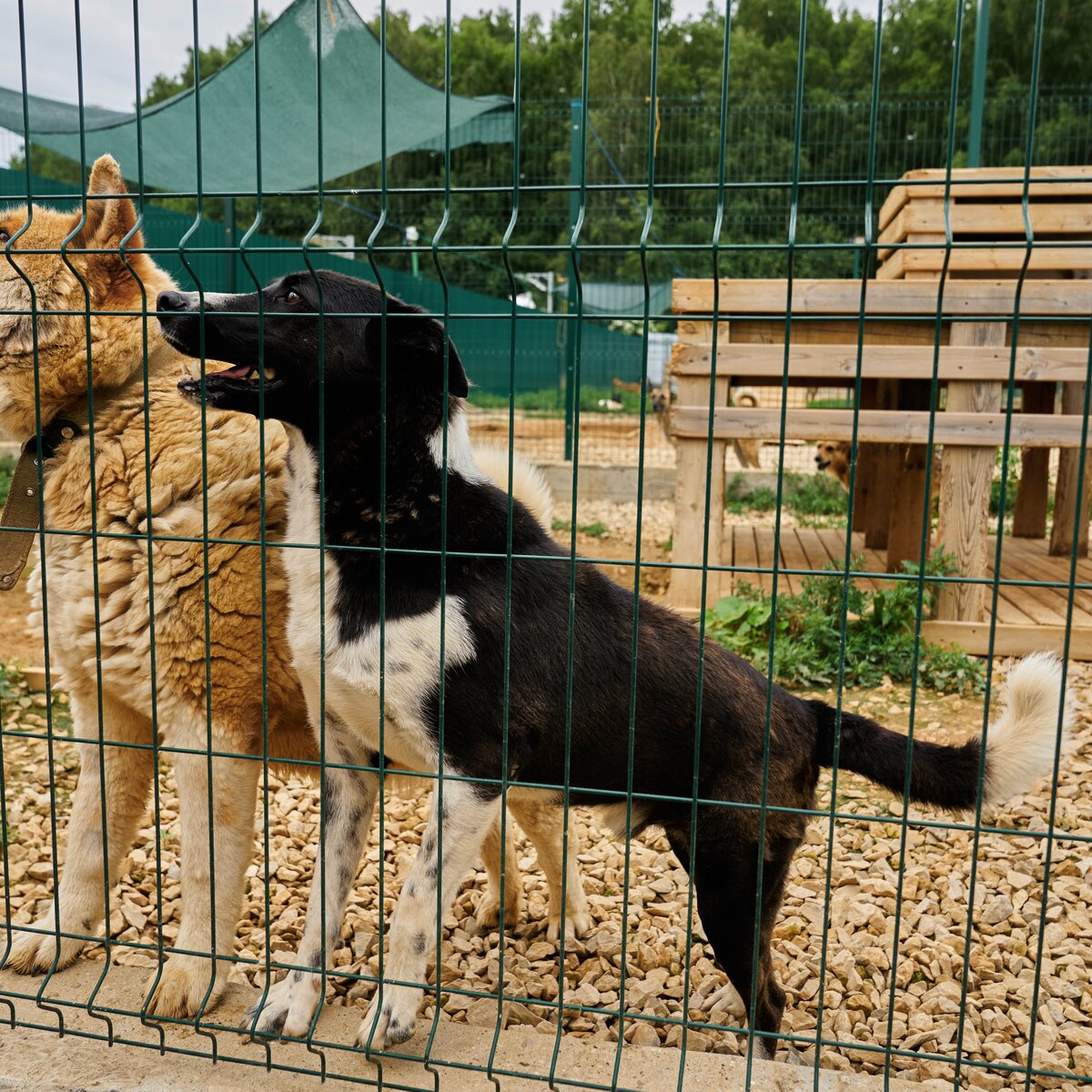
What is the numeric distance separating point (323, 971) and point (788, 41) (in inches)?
1654

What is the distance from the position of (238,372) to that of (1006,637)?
4842 mm

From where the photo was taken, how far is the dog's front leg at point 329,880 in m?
2.43

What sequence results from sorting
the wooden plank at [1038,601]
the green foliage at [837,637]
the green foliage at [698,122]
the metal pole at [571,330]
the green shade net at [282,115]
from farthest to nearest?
1. the green foliage at [698,122]
2. the metal pole at [571,330]
3. the green shade net at [282,115]
4. the wooden plank at [1038,601]
5. the green foliage at [837,637]

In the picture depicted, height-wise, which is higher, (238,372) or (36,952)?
(238,372)

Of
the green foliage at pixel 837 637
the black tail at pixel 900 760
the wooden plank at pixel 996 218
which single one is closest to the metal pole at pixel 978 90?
the wooden plank at pixel 996 218

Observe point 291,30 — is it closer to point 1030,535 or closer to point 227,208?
point 227,208

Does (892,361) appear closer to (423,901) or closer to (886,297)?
(886,297)

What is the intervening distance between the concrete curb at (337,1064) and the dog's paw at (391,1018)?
0.04 meters

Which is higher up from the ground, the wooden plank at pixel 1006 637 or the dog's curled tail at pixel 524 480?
the dog's curled tail at pixel 524 480

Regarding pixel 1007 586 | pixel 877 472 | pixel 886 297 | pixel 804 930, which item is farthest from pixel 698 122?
pixel 804 930

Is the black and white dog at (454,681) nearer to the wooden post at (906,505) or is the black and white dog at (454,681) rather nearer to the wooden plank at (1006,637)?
the wooden plank at (1006,637)

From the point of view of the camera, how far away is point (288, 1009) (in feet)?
7.98

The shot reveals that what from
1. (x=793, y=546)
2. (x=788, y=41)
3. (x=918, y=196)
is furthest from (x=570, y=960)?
(x=788, y=41)

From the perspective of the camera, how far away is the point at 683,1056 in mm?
2080
